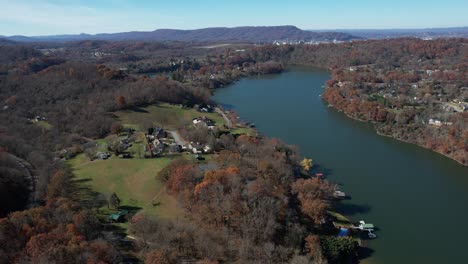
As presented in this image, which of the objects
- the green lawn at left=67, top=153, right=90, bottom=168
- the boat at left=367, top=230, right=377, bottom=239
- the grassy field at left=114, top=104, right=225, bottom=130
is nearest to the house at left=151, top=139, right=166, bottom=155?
the green lawn at left=67, top=153, right=90, bottom=168

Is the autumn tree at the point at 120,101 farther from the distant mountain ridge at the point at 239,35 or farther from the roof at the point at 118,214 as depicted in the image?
the distant mountain ridge at the point at 239,35

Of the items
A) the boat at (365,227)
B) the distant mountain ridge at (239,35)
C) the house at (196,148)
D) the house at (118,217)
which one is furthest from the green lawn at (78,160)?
the distant mountain ridge at (239,35)

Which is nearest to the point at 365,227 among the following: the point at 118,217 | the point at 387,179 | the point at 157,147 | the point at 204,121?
the point at 387,179

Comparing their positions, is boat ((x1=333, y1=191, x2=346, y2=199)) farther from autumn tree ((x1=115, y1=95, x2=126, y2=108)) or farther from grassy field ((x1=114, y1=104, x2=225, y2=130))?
autumn tree ((x1=115, y1=95, x2=126, y2=108))

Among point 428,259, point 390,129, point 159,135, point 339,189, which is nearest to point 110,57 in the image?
point 159,135

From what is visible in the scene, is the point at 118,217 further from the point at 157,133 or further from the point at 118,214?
the point at 157,133
